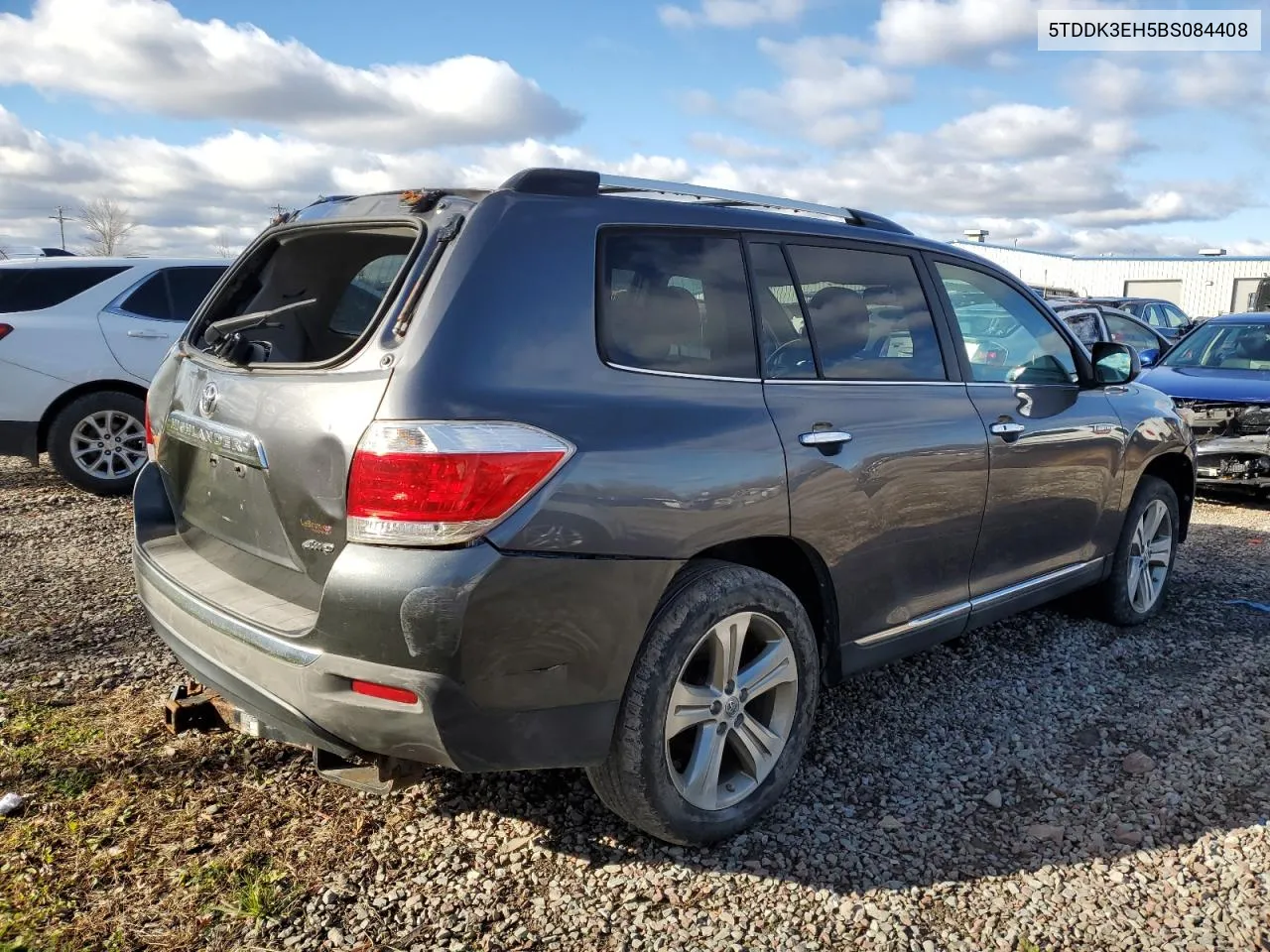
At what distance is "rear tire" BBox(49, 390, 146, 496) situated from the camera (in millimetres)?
7066

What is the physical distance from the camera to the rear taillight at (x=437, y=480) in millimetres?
2193

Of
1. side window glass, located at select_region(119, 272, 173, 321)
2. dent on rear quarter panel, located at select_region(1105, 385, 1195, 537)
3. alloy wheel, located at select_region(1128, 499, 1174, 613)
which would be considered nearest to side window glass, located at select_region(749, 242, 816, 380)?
dent on rear quarter panel, located at select_region(1105, 385, 1195, 537)

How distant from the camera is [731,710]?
2805 millimetres

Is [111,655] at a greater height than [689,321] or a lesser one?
lesser

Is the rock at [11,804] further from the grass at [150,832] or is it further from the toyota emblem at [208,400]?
the toyota emblem at [208,400]

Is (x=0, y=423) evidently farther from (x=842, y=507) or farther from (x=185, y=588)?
(x=842, y=507)

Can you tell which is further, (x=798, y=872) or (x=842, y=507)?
(x=842, y=507)

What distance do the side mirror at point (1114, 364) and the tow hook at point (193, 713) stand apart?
148 inches

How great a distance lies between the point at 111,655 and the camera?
13.3 feet

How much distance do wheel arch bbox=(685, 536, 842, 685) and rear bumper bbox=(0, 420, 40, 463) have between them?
616 centimetres

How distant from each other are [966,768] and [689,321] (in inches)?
72.0

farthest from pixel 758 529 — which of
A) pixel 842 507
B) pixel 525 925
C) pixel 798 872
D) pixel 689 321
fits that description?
pixel 525 925

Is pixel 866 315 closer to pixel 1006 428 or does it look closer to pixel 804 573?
pixel 1006 428

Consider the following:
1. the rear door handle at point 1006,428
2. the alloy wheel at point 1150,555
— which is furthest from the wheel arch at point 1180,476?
the rear door handle at point 1006,428
